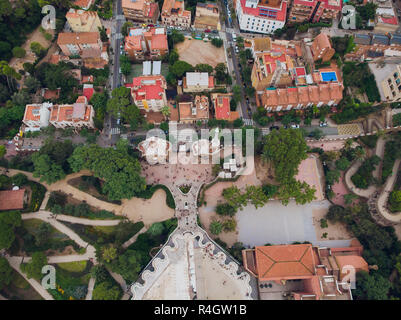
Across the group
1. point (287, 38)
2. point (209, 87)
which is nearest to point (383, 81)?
point (287, 38)

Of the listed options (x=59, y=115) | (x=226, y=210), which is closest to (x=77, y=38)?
(x=59, y=115)

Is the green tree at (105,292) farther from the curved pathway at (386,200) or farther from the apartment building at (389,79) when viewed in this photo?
the apartment building at (389,79)

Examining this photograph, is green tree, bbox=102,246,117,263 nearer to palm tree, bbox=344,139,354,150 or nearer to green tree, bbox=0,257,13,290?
green tree, bbox=0,257,13,290

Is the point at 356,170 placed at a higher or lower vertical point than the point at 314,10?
lower

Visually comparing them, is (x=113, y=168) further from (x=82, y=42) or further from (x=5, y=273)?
(x=82, y=42)

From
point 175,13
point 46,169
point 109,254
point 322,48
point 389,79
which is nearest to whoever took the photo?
point 109,254

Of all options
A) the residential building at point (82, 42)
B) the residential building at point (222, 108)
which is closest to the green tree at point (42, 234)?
the residential building at point (82, 42)
